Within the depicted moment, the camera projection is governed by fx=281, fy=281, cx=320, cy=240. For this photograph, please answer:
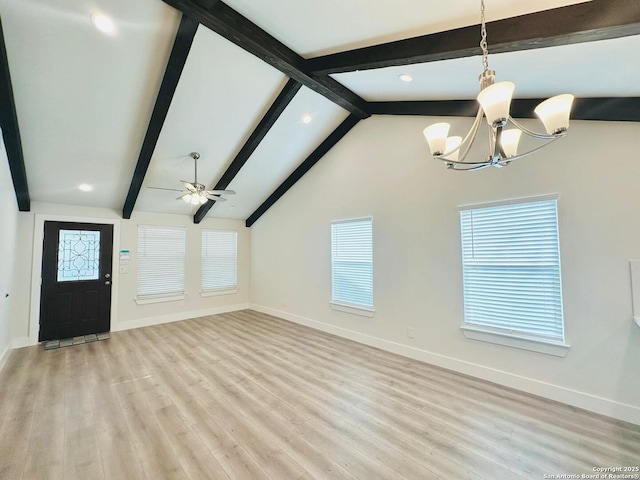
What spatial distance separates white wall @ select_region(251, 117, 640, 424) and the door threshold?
140 inches

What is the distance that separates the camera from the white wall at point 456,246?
2.63 m

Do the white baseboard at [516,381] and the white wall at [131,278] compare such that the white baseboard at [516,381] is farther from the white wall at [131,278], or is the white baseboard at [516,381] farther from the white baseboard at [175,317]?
the white wall at [131,278]

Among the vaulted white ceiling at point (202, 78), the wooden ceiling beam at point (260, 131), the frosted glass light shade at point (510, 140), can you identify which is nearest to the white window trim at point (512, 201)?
the vaulted white ceiling at point (202, 78)

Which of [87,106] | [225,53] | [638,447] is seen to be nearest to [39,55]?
[87,106]

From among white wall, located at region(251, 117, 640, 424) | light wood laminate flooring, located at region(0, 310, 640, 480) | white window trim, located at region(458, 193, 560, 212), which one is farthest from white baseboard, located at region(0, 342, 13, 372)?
white window trim, located at region(458, 193, 560, 212)

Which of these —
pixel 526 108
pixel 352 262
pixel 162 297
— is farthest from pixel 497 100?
pixel 162 297

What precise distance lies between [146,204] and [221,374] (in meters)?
4.14

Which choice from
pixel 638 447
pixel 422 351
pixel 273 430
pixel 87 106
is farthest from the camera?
pixel 422 351

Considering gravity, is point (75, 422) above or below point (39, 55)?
below

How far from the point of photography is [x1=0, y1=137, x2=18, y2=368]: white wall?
3633 mm

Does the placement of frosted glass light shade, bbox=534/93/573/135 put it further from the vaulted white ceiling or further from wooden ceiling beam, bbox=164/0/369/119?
wooden ceiling beam, bbox=164/0/369/119

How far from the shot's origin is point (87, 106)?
3438mm

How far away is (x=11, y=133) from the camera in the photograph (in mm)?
3430

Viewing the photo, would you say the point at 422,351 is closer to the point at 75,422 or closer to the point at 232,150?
the point at 75,422
